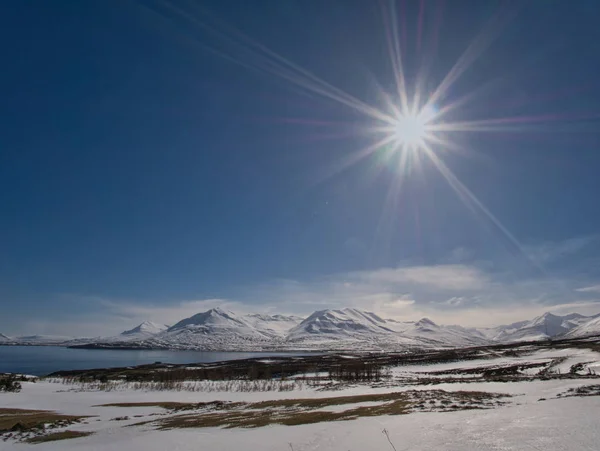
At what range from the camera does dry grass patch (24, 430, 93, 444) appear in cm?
3262

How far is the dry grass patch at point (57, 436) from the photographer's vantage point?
3262 cm

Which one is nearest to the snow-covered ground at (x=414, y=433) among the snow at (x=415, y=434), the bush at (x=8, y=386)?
the snow at (x=415, y=434)

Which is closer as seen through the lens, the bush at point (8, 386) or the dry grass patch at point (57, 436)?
the dry grass patch at point (57, 436)

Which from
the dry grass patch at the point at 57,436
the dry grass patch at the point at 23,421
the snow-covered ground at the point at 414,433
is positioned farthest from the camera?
the dry grass patch at the point at 23,421

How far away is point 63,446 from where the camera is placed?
30.0 m

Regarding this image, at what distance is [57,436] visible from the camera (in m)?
34.4

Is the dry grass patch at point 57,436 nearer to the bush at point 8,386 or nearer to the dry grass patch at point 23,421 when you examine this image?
the dry grass patch at point 23,421

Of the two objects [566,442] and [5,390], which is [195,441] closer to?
[566,442]

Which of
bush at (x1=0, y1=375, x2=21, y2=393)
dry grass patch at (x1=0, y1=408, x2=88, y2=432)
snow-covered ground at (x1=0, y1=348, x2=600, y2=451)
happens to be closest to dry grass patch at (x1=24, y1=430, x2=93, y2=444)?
snow-covered ground at (x1=0, y1=348, x2=600, y2=451)

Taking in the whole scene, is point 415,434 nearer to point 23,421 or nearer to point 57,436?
point 57,436

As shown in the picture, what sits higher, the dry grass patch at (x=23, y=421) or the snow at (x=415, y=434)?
the snow at (x=415, y=434)

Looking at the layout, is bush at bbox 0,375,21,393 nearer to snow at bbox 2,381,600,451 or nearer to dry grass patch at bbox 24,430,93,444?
dry grass patch at bbox 24,430,93,444

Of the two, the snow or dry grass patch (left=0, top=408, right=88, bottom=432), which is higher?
the snow

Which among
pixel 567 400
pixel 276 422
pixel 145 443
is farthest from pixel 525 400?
pixel 145 443
